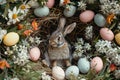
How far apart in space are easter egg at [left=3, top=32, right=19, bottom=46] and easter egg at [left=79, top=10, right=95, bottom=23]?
257 millimetres

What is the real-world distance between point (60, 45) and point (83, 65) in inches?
→ 4.5

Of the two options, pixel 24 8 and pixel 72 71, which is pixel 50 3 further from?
pixel 72 71

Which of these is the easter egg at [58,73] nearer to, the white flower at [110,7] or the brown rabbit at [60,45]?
the brown rabbit at [60,45]

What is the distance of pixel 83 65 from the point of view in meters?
1.77

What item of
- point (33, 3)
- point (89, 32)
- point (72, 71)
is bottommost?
point (72, 71)

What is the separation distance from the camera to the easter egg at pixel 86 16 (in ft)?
5.83

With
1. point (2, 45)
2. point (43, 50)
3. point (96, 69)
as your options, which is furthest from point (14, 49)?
point (96, 69)

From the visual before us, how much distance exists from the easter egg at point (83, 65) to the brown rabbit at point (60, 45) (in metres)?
0.05

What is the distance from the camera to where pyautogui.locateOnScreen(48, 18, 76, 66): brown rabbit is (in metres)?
1.73

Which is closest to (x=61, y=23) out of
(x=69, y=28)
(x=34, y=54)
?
(x=69, y=28)

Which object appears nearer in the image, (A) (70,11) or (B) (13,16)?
(B) (13,16)

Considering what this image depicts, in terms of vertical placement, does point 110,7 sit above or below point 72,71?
above

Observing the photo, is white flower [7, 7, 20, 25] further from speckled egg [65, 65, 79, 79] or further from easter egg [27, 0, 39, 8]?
speckled egg [65, 65, 79, 79]

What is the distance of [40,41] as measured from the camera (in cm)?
178
